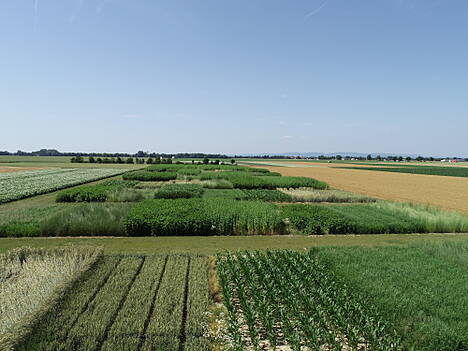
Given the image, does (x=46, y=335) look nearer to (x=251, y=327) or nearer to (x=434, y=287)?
(x=251, y=327)

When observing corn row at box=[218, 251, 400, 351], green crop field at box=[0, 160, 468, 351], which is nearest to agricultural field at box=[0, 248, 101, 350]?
green crop field at box=[0, 160, 468, 351]

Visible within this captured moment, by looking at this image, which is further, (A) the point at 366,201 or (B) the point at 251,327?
(A) the point at 366,201

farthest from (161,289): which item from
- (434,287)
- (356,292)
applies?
(434,287)

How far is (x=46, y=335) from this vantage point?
5.71 meters

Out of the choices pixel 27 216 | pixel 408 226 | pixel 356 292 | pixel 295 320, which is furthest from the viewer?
pixel 27 216

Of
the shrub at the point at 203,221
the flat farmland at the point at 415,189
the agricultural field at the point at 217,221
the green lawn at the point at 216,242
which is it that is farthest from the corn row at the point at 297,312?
the flat farmland at the point at 415,189

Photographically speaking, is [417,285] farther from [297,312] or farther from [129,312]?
[129,312]

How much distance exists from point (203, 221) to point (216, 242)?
185 centimetres

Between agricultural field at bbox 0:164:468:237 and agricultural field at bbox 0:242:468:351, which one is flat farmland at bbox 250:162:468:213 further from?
agricultural field at bbox 0:242:468:351

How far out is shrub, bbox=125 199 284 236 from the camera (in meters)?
14.3

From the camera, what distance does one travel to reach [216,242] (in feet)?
43.3

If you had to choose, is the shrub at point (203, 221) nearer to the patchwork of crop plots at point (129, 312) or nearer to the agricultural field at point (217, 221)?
the agricultural field at point (217, 221)

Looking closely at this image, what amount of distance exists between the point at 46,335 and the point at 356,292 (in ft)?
25.7

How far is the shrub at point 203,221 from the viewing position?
1433cm
